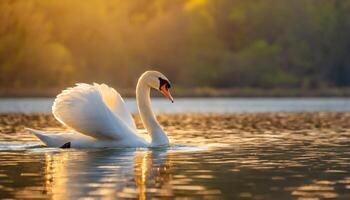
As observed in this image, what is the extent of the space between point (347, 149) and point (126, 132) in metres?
4.97

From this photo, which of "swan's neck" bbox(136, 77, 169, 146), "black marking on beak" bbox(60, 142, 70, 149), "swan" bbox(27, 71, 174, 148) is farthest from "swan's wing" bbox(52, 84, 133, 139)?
"swan's neck" bbox(136, 77, 169, 146)

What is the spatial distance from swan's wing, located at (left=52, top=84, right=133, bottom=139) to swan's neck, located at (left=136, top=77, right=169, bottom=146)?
83 centimetres

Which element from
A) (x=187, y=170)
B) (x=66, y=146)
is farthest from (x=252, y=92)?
(x=187, y=170)

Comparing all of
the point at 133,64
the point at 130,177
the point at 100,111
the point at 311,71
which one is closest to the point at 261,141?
the point at 100,111

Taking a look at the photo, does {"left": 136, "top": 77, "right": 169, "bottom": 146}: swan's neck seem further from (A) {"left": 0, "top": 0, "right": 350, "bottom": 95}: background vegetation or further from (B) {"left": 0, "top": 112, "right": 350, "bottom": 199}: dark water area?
(A) {"left": 0, "top": 0, "right": 350, "bottom": 95}: background vegetation

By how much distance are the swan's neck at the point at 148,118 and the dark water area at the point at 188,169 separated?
359 mm

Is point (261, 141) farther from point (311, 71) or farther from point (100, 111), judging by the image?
point (311, 71)

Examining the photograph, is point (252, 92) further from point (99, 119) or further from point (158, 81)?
point (99, 119)

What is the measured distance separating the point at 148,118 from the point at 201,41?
8255 centimetres

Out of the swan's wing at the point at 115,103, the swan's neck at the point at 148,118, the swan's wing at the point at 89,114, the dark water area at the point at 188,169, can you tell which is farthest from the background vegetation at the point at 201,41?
the swan's wing at the point at 89,114

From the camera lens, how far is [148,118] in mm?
23391

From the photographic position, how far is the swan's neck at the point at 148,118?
22.9 meters

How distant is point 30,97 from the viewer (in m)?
81.6

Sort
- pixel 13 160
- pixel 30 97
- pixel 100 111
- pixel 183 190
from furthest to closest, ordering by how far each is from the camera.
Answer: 1. pixel 30 97
2. pixel 100 111
3. pixel 13 160
4. pixel 183 190
